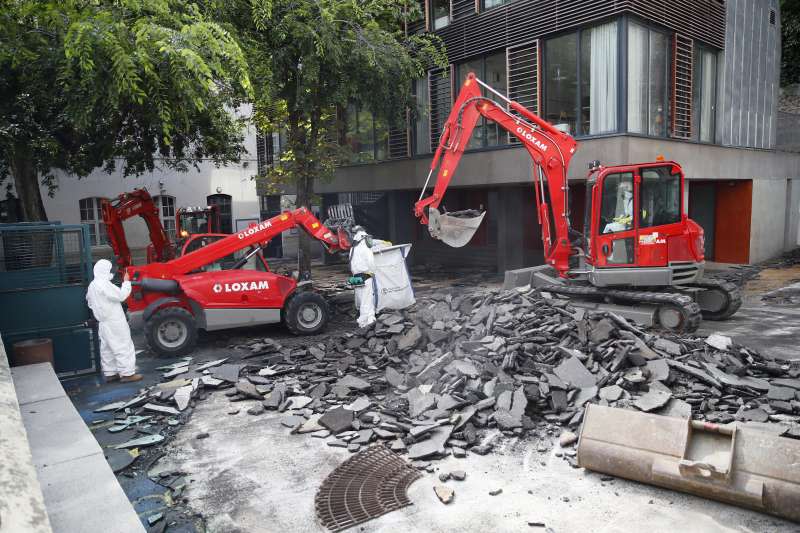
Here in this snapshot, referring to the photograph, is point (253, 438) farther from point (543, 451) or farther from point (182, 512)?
point (543, 451)

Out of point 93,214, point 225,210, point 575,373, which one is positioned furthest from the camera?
point 225,210

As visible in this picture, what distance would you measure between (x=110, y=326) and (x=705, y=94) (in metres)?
16.2

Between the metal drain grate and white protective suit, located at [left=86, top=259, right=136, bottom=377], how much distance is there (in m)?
4.64

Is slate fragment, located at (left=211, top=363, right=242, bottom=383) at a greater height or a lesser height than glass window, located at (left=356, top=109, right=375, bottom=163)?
lesser

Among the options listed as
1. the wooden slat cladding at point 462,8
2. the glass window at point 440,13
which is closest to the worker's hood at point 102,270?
the wooden slat cladding at point 462,8

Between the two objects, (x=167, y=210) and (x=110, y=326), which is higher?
(x=167, y=210)

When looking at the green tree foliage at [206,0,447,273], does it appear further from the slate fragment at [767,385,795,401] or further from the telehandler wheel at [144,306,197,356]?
the slate fragment at [767,385,795,401]

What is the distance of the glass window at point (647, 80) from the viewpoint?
1388 centimetres

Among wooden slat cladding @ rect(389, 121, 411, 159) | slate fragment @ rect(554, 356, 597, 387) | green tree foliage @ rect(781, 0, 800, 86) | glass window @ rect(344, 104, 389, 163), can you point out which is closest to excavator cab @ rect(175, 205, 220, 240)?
glass window @ rect(344, 104, 389, 163)

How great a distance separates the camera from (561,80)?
15.1 meters

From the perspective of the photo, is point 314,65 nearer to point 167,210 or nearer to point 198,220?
point 198,220

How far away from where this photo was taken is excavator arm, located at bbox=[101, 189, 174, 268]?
47.1 ft

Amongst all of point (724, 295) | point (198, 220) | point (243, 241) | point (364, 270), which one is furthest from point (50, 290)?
point (724, 295)

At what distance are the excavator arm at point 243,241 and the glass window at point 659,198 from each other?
5746 mm
